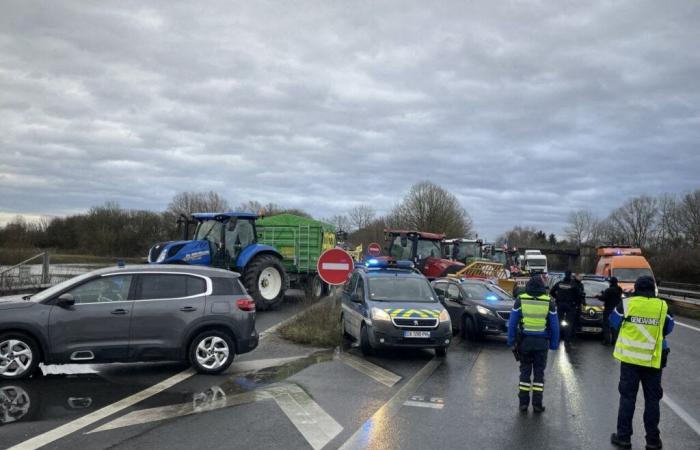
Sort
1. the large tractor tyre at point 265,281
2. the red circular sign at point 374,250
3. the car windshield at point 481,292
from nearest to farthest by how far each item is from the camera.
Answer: the car windshield at point 481,292, the large tractor tyre at point 265,281, the red circular sign at point 374,250

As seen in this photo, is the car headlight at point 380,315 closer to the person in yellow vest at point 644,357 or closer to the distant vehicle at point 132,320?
the distant vehicle at point 132,320

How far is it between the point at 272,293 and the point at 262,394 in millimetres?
10089

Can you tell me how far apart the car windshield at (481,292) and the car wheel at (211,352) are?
7.46 meters

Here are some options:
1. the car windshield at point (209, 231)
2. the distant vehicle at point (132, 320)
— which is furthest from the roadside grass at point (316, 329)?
the car windshield at point (209, 231)

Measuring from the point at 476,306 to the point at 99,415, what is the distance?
949 centimetres

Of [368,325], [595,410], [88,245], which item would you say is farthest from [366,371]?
[88,245]

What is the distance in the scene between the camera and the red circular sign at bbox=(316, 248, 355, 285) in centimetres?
1308

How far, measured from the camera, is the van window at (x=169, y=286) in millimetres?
8688

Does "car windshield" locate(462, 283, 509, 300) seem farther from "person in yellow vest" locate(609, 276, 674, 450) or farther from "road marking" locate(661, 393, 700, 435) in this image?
"person in yellow vest" locate(609, 276, 674, 450)

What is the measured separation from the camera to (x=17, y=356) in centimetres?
786

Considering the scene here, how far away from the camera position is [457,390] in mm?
8445

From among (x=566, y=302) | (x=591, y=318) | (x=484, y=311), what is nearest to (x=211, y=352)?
(x=484, y=311)

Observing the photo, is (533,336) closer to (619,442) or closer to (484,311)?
(619,442)

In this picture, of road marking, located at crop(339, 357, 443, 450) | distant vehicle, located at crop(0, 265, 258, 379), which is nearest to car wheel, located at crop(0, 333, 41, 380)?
distant vehicle, located at crop(0, 265, 258, 379)
